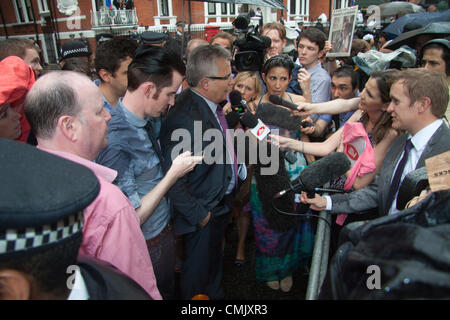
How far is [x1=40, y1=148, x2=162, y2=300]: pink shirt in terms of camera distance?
112 cm

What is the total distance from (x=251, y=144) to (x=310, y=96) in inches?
39.2

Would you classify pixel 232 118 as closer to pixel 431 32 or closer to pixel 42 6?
pixel 431 32

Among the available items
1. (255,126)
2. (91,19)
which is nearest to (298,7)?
(91,19)

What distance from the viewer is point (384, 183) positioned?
180 centimetres

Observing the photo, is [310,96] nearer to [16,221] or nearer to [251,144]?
[251,144]

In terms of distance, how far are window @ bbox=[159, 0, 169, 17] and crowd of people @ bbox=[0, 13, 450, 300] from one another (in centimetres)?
2297

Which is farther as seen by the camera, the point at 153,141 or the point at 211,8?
the point at 211,8

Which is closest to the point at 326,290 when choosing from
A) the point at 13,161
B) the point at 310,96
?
the point at 13,161

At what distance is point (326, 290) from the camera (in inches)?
30.1

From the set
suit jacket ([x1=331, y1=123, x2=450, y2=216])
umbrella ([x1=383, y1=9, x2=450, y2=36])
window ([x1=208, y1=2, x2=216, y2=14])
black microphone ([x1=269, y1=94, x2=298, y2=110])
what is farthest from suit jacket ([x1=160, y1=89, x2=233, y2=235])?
window ([x1=208, y1=2, x2=216, y2=14])

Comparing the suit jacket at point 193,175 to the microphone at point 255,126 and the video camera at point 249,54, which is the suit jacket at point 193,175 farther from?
the video camera at point 249,54

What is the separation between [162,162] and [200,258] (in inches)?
32.2

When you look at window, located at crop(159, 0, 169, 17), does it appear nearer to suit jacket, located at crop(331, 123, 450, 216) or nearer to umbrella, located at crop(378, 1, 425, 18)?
umbrella, located at crop(378, 1, 425, 18)

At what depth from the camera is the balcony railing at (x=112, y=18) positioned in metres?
21.6
